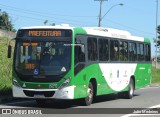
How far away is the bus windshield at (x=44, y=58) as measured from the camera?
16375 millimetres

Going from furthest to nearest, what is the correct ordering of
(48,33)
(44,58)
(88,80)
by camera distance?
(88,80) < (48,33) < (44,58)

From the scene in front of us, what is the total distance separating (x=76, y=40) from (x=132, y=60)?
6.68 m

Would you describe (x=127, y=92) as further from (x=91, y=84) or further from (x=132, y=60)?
(x=91, y=84)

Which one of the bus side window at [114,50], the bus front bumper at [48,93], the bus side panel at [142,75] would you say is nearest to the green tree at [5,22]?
the bus side panel at [142,75]

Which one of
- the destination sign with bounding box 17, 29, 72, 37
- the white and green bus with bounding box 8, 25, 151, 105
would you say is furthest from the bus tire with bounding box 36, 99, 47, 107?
the destination sign with bounding box 17, 29, 72, 37

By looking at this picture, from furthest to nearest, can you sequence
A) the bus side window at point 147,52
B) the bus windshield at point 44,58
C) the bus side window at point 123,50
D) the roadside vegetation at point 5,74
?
the bus side window at point 147,52 < the bus side window at point 123,50 < the roadside vegetation at point 5,74 < the bus windshield at point 44,58

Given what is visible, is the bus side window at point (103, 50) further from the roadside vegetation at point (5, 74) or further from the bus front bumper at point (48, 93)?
the roadside vegetation at point (5, 74)

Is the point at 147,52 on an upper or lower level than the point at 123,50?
lower

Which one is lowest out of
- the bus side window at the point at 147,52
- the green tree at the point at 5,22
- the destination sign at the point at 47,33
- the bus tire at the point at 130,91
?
the bus tire at the point at 130,91

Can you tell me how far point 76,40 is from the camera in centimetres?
1688

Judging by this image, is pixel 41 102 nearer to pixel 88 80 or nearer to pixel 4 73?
A: pixel 88 80

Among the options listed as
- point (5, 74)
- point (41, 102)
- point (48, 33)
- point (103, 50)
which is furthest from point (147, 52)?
point (48, 33)

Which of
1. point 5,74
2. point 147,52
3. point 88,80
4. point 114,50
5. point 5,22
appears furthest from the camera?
point 5,22

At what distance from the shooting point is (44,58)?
54.0ft
